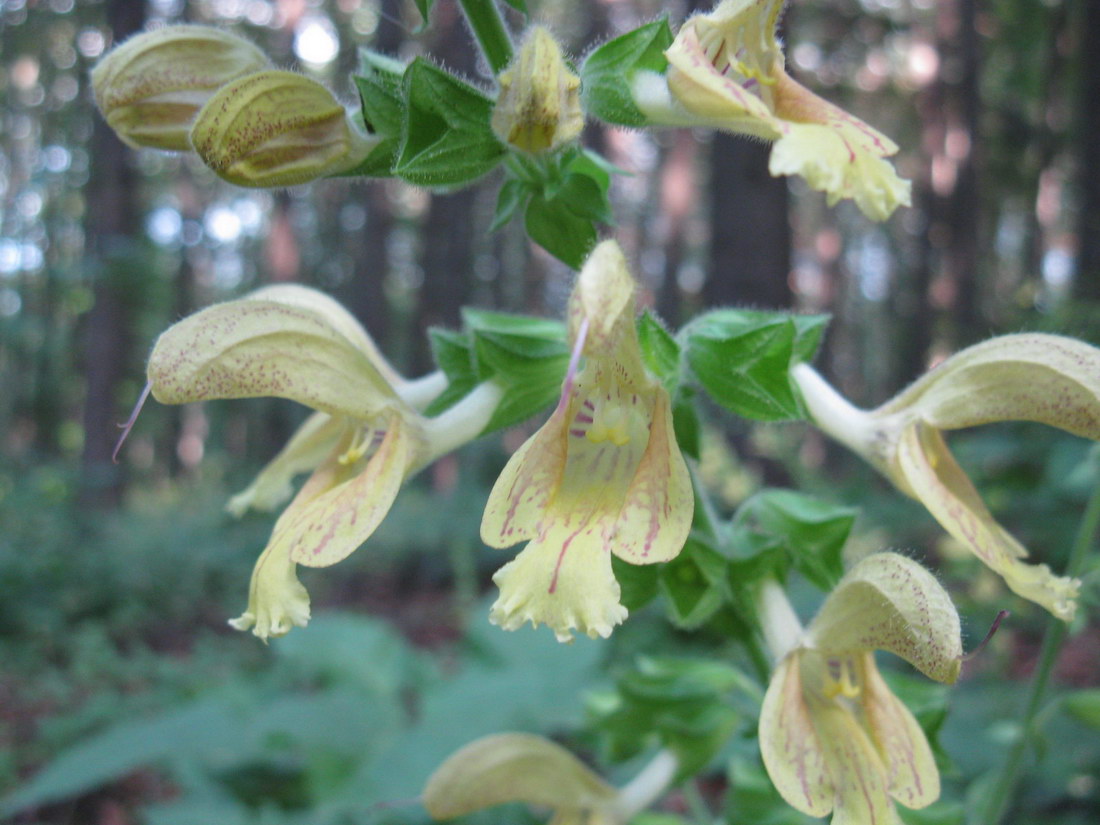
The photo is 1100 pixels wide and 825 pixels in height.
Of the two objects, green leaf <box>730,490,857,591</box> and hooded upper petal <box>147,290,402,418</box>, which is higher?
hooded upper petal <box>147,290,402,418</box>

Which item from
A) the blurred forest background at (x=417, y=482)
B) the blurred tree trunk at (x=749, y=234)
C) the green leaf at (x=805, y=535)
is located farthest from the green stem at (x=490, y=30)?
the blurred tree trunk at (x=749, y=234)

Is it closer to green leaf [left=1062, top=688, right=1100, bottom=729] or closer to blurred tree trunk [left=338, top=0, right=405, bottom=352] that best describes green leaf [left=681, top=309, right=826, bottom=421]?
green leaf [left=1062, top=688, right=1100, bottom=729]

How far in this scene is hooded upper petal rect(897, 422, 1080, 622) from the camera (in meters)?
1.12

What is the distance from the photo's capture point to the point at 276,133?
1233 millimetres

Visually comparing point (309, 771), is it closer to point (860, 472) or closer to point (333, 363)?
point (333, 363)

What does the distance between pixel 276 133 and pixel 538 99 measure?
0.41 metres

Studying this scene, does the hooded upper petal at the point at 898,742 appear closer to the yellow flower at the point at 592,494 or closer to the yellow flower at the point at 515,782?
the yellow flower at the point at 592,494

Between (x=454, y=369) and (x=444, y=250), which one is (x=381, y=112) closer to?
(x=454, y=369)

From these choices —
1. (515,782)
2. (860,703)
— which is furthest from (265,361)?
(860,703)

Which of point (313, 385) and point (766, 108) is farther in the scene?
point (313, 385)

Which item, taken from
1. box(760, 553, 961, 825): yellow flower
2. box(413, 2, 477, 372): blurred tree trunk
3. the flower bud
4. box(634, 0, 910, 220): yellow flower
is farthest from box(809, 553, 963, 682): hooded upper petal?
box(413, 2, 477, 372): blurred tree trunk

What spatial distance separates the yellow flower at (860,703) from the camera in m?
1.07

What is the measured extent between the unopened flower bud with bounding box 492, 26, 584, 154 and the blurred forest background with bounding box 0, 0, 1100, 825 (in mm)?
298

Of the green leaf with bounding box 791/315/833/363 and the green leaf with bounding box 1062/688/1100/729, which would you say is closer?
the green leaf with bounding box 791/315/833/363
